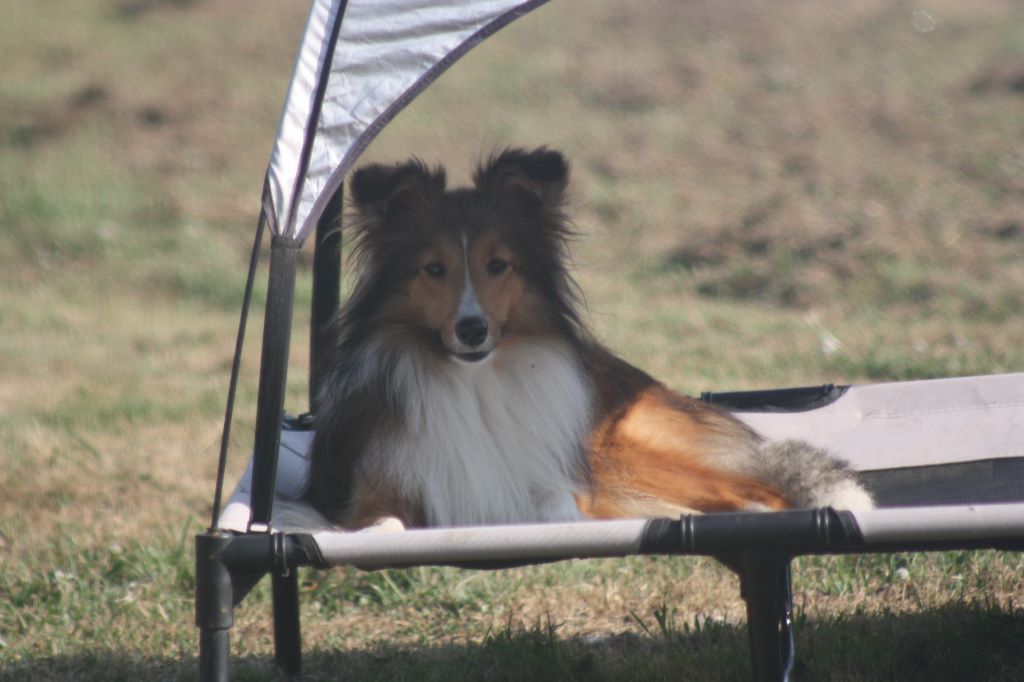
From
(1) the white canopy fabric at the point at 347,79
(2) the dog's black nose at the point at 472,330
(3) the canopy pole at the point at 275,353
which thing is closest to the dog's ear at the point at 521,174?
(2) the dog's black nose at the point at 472,330

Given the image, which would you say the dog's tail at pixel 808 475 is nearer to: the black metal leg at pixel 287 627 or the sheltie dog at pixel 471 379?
the sheltie dog at pixel 471 379

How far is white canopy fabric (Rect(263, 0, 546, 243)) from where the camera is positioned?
244cm

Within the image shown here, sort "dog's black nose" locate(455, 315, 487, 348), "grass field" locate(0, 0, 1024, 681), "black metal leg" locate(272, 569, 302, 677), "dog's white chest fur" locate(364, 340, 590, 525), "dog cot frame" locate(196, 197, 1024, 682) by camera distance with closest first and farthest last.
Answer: "dog cot frame" locate(196, 197, 1024, 682) → "dog's black nose" locate(455, 315, 487, 348) → "dog's white chest fur" locate(364, 340, 590, 525) → "black metal leg" locate(272, 569, 302, 677) → "grass field" locate(0, 0, 1024, 681)

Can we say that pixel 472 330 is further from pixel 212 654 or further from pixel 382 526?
pixel 212 654

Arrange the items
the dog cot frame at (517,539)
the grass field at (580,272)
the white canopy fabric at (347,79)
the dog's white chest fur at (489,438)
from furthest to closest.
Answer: the grass field at (580,272) → the dog's white chest fur at (489,438) → the white canopy fabric at (347,79) → the dog cot frame at (517,539)

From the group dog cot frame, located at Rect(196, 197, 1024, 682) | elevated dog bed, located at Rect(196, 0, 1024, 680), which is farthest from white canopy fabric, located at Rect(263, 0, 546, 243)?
dog cot frame, located at Rect(196, 197, 1024, 682)

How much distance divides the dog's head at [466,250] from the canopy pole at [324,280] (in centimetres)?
31

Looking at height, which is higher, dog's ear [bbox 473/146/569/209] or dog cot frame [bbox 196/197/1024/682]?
dog's ear [bbox 473/146/569/209]

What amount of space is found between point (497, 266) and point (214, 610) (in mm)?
1133

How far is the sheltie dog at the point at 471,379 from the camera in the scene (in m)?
3.05

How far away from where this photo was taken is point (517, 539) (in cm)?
235

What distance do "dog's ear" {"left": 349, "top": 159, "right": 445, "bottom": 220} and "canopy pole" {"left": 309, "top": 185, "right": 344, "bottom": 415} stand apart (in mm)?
365

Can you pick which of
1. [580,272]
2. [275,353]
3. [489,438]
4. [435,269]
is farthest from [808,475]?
[580,272]

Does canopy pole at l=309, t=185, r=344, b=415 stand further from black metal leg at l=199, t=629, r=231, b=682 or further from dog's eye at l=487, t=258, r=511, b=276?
black metal leg at l=199, t=629, r=231, b=682
